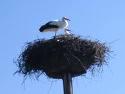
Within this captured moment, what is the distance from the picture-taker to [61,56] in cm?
1066

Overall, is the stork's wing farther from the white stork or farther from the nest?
the nest

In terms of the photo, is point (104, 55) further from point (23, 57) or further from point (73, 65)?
point (23, 57)

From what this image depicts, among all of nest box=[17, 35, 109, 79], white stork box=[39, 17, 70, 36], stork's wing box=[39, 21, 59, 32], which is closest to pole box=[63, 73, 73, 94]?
nest box=[17, 35, 109, 79]

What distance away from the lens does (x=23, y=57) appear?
11336 mm

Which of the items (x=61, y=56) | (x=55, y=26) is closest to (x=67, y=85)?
(x=61, y=56)

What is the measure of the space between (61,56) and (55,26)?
234 cm

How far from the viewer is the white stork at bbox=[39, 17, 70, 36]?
12555 millimetres

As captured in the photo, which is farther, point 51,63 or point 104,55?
point 104,55

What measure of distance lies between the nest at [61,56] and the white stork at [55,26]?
1123 millimetres

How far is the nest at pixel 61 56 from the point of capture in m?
10.6

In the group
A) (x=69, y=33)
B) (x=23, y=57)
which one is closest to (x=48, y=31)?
(x=69, y=33)

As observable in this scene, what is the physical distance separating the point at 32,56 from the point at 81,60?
126 cm

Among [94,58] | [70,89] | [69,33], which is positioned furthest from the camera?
[69,33]

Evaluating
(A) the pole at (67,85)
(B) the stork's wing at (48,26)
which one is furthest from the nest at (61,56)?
(B) the stork's wing at (48,26)
